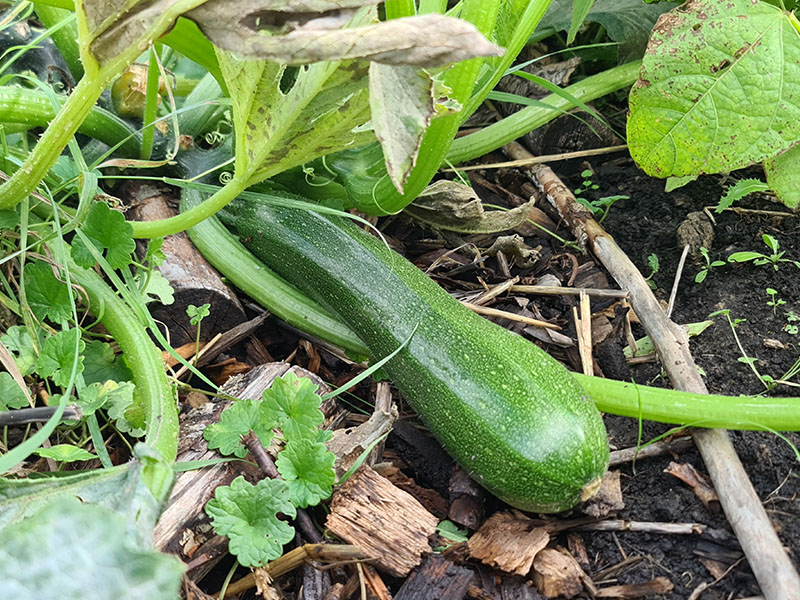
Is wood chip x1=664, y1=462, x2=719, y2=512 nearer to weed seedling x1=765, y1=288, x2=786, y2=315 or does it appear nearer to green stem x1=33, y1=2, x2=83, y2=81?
weed seedling x1=765, y1=288, x2=786, y2=315

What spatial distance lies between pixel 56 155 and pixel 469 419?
1018mm

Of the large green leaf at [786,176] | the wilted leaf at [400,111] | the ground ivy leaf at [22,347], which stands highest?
the wilted leaf at [400,111]

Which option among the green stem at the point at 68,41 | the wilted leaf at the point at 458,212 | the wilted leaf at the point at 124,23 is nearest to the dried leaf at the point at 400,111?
the wilted leaf at the point at 124,23

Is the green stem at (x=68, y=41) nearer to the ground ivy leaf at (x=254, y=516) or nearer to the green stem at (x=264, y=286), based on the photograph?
the green stem at (x=264, y=286)

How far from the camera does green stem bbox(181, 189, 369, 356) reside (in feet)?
6.49

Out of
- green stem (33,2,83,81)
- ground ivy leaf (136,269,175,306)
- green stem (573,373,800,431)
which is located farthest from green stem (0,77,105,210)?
green stem (573,373,800,431)

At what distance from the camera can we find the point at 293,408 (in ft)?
5.04

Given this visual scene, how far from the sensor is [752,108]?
6.24 ft

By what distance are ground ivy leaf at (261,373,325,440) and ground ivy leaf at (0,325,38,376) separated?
0.55 metres

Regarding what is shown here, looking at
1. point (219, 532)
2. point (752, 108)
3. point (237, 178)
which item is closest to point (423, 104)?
point (237, 178)

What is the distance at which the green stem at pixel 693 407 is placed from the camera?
1565mm

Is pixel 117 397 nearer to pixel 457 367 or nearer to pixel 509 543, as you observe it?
pixel 457 367

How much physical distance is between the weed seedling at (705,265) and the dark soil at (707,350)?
0.01 metres

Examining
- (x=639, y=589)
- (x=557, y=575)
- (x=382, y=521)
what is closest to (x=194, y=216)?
(x=382, y=521)
